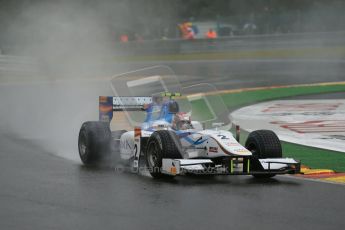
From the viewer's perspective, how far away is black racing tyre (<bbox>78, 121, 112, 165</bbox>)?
13680 millimetres

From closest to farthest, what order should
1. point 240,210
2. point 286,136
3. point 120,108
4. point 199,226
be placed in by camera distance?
point 199,226
point 240,210
point 120,108
point 286,136

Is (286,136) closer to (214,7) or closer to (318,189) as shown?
(318,189)

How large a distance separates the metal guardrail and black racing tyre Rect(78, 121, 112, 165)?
2493 centimetres

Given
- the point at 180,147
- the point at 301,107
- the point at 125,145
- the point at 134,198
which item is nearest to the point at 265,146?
the point at 180,147

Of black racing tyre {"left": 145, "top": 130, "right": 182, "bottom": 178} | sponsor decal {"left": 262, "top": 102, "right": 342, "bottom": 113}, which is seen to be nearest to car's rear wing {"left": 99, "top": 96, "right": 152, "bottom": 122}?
black racing tyre {"left": 145, "top": 130, "right": 182, "bottom": 178}

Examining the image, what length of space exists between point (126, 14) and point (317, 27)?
9.24 metres

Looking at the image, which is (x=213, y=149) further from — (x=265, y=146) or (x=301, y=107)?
(x=301, y=107)

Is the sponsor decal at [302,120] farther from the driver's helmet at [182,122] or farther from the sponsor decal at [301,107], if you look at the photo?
the driver's helmet at [182,122]

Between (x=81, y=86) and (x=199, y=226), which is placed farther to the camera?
(x=81, y=86)

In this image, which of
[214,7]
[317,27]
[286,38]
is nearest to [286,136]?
[286,38]

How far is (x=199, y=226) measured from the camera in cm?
886

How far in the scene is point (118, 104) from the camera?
14383mm

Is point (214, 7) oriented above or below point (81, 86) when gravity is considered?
above

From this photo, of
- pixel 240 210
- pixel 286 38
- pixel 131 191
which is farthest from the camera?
pixel 286 38
